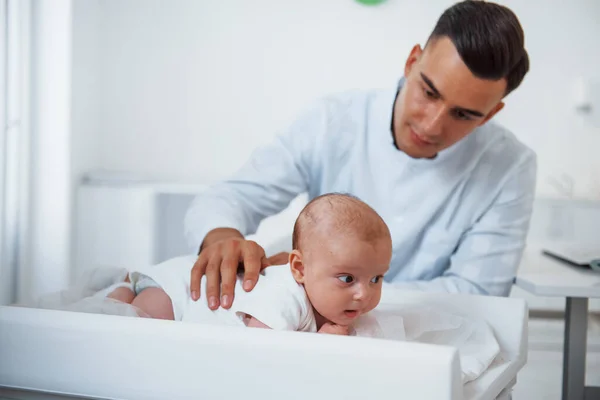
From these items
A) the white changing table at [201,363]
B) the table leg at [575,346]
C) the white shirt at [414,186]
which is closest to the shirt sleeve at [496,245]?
the white shirt at [414,186]

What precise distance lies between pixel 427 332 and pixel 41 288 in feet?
5.73

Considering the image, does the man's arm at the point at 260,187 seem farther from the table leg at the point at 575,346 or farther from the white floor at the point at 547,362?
the white floor at the point at 547,362

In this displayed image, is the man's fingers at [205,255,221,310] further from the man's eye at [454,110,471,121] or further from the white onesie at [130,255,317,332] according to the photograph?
the man's eye at [454,110,471,121]

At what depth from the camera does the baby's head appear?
855 mm

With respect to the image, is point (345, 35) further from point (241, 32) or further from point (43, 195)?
point (43, 195)

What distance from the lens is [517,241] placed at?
1.44 meters

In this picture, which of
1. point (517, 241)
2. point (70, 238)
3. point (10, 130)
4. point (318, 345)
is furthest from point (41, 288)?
point (318, 345)

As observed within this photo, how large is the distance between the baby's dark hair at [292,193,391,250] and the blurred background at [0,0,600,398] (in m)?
1.29

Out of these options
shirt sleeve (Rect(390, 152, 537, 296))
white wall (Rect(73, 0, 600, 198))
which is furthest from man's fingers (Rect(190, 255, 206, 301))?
white wall (Rect(73, 0, 600, 198))

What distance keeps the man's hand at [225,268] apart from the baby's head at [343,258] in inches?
3.1

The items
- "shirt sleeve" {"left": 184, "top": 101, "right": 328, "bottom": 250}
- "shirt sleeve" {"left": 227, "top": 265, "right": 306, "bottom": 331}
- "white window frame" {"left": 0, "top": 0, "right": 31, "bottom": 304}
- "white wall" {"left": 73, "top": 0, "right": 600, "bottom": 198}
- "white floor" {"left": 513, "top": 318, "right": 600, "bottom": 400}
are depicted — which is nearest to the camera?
"shirt sleeve" {"left": 227, "top": 265, "right": 306, "bottom": 331}

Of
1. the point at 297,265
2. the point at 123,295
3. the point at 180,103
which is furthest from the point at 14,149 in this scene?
the point at 297,265

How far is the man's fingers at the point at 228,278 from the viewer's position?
909 mm

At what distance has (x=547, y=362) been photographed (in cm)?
227
